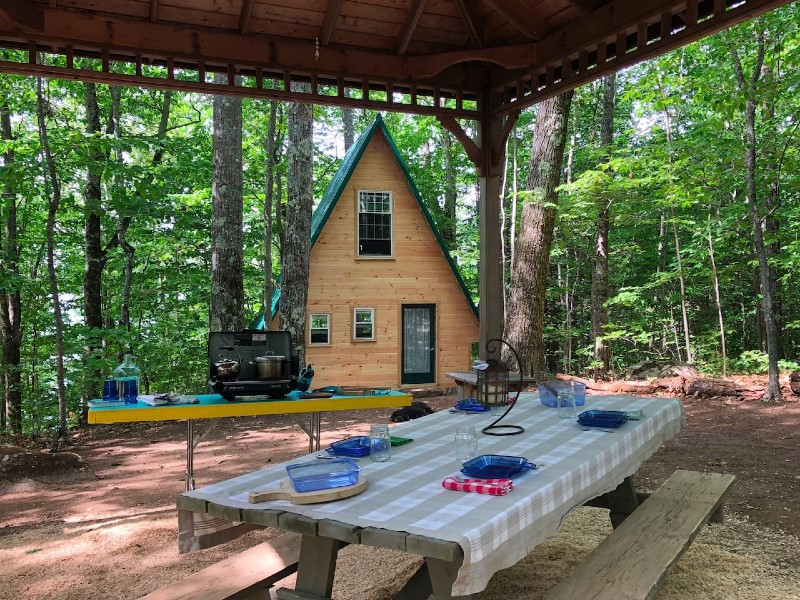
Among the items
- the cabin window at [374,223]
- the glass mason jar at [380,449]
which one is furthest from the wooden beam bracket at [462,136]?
the cabin window at [374,223]

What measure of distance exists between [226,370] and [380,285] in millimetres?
8617

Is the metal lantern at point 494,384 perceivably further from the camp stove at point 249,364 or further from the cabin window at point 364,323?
the cabin window at point 364,323

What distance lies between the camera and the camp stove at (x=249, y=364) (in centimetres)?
406

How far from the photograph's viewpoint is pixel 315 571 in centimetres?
217

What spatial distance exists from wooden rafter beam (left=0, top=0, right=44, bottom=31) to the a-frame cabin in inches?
305

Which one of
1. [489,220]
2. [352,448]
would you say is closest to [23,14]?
[352,448]

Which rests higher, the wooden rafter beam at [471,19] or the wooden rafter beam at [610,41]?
the wooden rafter beam at [471,19]

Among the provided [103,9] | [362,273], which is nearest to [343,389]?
[103,9]

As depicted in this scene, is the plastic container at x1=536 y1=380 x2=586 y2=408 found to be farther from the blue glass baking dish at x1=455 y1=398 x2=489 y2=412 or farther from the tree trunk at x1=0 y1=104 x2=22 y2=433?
the tree trunk at x1=0 y1=104 x2=22 y2=433

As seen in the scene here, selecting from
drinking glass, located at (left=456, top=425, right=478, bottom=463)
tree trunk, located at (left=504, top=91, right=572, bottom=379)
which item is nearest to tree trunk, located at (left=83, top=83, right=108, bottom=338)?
tree trunk, located at (left=504, top=91, right=572, bottom=379)

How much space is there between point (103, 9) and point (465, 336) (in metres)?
9.74

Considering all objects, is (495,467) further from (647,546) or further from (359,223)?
(359,223)

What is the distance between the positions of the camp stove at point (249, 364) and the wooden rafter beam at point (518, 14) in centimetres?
305

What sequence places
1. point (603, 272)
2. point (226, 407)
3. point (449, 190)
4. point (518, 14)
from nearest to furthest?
point (226, 407) → point (518, 14) → point (603, 272) → point (449, 190)
